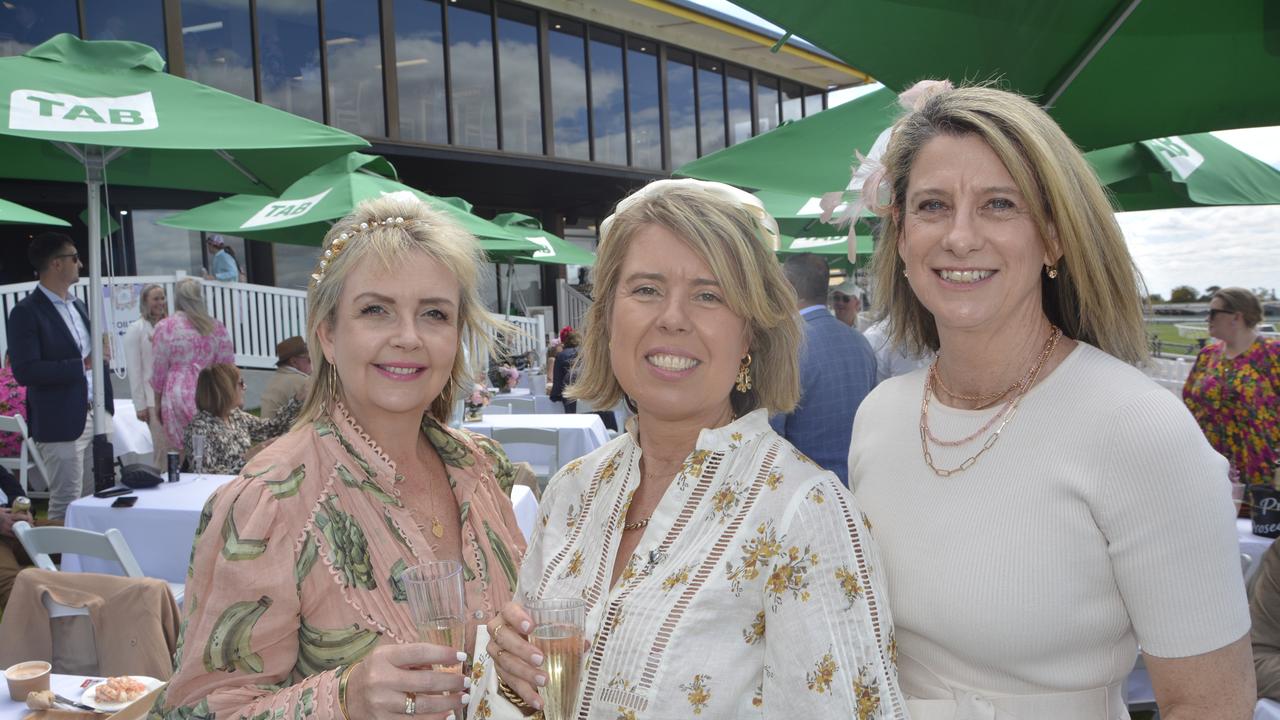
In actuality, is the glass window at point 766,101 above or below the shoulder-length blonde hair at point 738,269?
above

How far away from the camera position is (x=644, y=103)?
1973 cm

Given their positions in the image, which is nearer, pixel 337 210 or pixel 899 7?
pixel 899 7

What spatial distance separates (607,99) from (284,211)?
13093 mm

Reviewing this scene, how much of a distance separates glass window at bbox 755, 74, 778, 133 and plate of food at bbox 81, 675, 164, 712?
2185cm

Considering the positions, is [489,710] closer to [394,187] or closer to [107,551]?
[107,551]

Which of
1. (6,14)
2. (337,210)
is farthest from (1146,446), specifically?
(6,14)

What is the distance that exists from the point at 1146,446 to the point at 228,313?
42.8 feet

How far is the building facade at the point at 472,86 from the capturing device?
1231 centimetres

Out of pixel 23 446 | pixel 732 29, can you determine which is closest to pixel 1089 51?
pixel 23 446

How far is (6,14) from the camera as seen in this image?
1100 cm

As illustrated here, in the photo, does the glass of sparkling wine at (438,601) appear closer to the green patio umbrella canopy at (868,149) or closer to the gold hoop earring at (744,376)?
the gold hoop earring at (744,376)

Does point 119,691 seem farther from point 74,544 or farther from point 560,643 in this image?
point 560,643

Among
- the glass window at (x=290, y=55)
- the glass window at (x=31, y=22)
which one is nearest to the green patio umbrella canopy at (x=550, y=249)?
the glass window at (x=290, y=55)

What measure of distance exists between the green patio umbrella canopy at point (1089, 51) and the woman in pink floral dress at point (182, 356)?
5.69m
